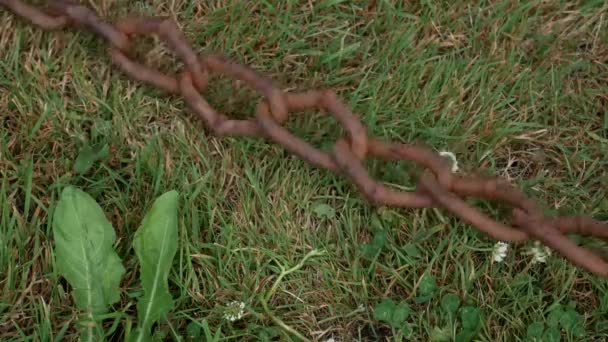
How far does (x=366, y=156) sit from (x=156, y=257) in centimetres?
43

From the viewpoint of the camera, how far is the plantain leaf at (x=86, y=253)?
62.5 inches

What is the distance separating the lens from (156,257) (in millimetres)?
1604

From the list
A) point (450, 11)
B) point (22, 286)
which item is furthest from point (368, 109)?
point (22, 286)

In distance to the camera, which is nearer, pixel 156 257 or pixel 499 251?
Result: pixel 156 257

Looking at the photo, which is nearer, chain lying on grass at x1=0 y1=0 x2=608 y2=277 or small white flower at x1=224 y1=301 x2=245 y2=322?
chain lying on grass at x1=0 y1=0 x2=608 y2=277

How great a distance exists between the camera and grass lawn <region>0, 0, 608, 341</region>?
1660 mm

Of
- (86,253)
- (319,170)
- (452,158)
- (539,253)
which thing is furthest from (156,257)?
(539,253)

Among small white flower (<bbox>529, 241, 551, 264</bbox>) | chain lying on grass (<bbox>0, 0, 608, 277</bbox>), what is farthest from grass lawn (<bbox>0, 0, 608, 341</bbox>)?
chain lying on grass (<bbox>0, 0, 608, 277</bbox>)

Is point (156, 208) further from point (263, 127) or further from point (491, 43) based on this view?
point (491, 43)

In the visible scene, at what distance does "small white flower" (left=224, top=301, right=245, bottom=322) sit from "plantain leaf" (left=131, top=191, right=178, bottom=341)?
110 millimetres

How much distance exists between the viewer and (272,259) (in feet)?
5.56

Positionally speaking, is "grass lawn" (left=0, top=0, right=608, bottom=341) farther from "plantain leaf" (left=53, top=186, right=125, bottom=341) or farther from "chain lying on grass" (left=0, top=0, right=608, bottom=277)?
"chain lying on grass" (left=0, top=0, right=608, bottom=277)

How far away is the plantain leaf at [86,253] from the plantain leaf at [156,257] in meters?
0.05

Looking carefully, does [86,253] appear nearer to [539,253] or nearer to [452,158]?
[452,158]
